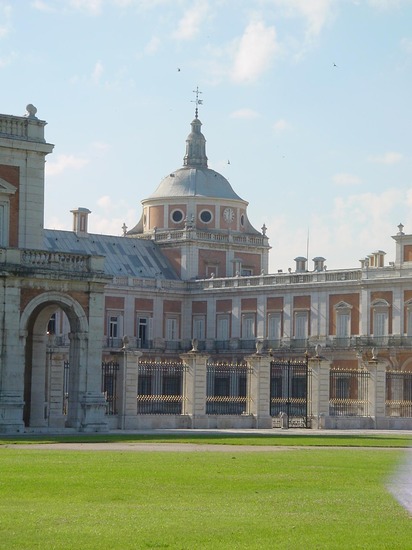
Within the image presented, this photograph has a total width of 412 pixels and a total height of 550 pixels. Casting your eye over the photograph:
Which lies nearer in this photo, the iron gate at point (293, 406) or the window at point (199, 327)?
the iron gate at point (293, 406)

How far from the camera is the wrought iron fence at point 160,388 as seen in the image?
5438 centimetres

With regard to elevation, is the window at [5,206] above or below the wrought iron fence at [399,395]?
above

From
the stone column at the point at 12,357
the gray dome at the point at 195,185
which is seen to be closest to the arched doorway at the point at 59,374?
the stone column at the point at 12,357

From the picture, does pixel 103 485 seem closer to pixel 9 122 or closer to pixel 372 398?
pixel 9 122

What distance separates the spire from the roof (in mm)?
10002

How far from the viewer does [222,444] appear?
37.4 meters

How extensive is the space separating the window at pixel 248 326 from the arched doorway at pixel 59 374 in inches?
1867

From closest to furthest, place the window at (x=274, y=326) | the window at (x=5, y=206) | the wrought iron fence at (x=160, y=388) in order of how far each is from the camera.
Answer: the window at (x=5, y=206) < the wrought iron fence at (x=160, y=388) < the window at (x=274, y=326)

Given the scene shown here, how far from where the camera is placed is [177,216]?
4247 inches

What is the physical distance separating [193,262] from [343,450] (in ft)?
226

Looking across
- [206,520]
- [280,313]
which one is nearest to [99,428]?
[206,520]

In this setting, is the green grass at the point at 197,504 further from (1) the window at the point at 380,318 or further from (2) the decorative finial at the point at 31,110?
(1) the window at the point at 380,318

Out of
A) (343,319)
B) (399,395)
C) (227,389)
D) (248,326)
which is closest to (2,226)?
(399,395)

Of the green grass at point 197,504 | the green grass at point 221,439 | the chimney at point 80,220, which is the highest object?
the chimney at point 80,220
